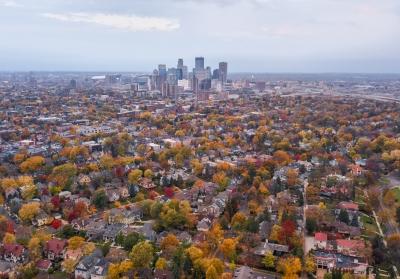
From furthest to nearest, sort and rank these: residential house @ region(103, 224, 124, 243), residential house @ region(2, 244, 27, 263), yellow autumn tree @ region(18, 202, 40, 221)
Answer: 1. yellow autumn tree @ region(18, 202, 40, 221)
2. residential house @ region(103, 224, 124, 243)
3. residential house @ region(2, 244, 27, 263)

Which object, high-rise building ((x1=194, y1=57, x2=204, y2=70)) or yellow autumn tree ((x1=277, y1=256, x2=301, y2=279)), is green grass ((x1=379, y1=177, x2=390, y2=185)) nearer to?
yellow autumn tree ((x1=277, y1=256, x2=301, y2=279))

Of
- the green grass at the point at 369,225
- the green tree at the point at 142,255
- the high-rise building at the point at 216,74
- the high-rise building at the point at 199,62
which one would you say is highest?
the high-rise building at the point at 199,62

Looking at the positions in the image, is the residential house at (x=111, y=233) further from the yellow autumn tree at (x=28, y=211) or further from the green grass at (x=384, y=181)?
the green grass at (x=384, y=181)

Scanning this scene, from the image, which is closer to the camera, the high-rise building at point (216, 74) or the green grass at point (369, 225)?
the green grass at point (369, 225)

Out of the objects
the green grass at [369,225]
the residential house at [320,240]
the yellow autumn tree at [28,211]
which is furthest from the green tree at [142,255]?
the green grass at [369,225]

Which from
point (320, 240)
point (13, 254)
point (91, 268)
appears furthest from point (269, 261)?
point (13, 254)

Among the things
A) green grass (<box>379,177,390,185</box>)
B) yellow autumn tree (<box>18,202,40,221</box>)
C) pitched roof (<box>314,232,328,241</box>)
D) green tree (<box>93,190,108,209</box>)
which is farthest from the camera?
green grass (<box>379,177,390,185</box>)

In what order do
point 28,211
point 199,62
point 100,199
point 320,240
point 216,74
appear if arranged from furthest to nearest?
point 199,62 < point 216,74 < point 100,199 < point 28,211 < point 320,240

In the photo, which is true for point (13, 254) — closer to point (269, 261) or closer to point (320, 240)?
point (269, 261)

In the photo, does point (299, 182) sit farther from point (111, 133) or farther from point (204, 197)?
point (111, 133)

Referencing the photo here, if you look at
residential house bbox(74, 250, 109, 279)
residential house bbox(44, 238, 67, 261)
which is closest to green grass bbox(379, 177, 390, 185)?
residential house bbox(74, 250, 109, 279)

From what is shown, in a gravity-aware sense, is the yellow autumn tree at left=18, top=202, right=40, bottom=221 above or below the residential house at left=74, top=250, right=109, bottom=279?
above
